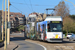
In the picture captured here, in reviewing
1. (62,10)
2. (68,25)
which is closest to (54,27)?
(68,25)

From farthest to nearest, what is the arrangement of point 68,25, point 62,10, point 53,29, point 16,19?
1. point 16,19
2. point 62,10
3. point 68,25
4. point 53,29

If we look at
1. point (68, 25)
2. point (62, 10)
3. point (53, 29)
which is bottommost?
point (53, 29)

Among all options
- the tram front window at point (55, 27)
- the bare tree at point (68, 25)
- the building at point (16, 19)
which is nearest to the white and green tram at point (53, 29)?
the tram front window at point (55, 27)

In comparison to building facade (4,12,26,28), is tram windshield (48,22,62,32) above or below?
below

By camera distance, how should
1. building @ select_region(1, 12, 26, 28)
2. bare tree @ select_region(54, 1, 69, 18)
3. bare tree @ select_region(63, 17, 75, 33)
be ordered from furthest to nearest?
building @ select_region(1, 12, 26, 28) → bare tree @ select_region(54, 1, 69, 18) → bare tree @ select_region(63, 17, 75, 33)

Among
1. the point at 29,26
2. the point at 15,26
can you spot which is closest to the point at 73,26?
the point at 29,26

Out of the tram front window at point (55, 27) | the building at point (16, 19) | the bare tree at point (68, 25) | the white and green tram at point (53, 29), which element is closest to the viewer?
the white and green tram at point (53, 29)

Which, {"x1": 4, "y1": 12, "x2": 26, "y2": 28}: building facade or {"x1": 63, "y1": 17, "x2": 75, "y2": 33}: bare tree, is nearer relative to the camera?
{"x1": 63, "y1": 17, "x2": 75, "y2": 33}: bare tree

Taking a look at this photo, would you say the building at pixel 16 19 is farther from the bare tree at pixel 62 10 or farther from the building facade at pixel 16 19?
the bare tree at pixel 62 10

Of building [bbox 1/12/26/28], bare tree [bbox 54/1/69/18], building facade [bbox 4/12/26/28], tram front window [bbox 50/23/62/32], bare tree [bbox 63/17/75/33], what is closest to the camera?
tram front window [bbox 50/23/62/32]

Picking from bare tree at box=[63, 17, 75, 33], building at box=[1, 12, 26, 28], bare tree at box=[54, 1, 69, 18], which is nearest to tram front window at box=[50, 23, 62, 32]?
bare tree at box=[63, 17, 75, 33]

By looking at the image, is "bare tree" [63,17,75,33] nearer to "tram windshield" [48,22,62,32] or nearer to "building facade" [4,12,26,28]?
"tram windshield" [48,22,62,32]

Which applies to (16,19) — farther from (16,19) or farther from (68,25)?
(68,25)

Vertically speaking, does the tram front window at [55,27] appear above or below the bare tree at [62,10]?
below
